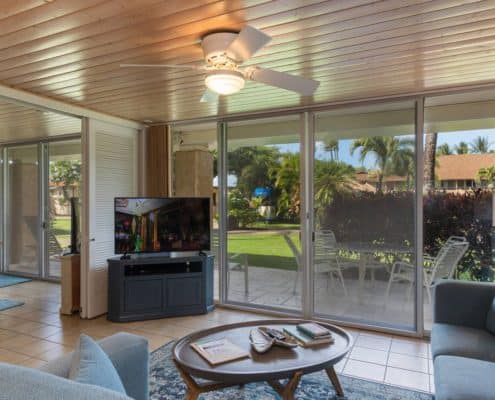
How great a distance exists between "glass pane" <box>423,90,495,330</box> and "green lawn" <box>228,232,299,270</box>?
147 centimetres

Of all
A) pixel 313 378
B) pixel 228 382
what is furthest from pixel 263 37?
pixel 313 378

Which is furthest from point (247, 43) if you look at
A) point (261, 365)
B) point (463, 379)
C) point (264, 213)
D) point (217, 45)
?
point (264, 213)

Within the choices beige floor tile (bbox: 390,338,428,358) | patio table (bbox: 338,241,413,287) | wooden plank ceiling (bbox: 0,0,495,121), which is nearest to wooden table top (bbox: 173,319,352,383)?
beige floor tile (bbox: 390,338,428,358)

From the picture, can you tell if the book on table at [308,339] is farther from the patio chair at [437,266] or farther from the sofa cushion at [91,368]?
the patio chair at [437,266]

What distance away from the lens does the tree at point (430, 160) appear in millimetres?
3820

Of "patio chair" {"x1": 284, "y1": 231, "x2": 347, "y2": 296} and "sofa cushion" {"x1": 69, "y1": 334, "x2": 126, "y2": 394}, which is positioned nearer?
"sofa cushion" {"x1": 69, "y1": 334, "x2": 126, "y2": 394}

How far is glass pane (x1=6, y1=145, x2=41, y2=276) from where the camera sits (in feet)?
21.9

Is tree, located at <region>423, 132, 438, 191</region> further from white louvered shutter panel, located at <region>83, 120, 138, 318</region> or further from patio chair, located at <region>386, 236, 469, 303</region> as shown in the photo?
white louvered shutter panel, located at <region>83, 120, 138, 318</region>

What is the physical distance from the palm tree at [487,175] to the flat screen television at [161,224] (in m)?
2.93

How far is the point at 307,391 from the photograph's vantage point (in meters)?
2.66

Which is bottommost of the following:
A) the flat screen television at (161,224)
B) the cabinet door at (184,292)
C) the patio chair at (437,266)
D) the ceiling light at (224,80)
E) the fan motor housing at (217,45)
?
the cabinet door at (184,292)

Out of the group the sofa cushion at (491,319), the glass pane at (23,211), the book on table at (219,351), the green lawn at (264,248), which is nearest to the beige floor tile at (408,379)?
the sofa cushion at (491,319)

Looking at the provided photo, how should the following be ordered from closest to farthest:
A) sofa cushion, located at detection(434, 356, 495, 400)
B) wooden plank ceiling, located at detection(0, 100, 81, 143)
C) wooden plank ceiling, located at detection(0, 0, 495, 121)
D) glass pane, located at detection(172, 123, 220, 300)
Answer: sofa cushion, located at detection(434, 356, 495, 400), wooden plank ceiling, located at detection(0, 0, 495, 121), wooden plank ceiling, located at detection(0, 100, 81, 143), glass pane, located at detection(172, 123, 220, 300)

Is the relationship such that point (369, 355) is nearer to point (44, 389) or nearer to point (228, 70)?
point (228, 70)
